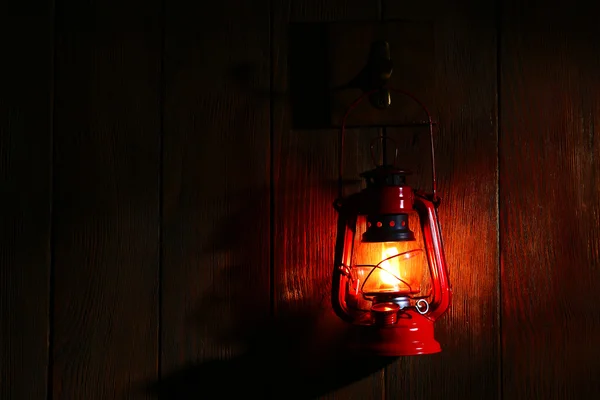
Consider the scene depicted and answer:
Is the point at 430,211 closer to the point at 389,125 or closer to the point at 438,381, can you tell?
the point at 389,125

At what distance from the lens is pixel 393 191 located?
2.87 feet

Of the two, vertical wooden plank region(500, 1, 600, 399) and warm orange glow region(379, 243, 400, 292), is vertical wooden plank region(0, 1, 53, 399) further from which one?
vertical wooden plank region(500, 1, 600, 399)

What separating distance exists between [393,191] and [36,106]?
1.98 feet

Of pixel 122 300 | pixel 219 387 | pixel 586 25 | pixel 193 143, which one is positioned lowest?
pixel 219 387

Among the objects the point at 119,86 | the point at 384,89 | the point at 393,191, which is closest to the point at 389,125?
the point at 384,89

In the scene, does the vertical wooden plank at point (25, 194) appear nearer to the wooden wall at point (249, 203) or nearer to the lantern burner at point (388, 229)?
the wooden wall at point (249, 203)

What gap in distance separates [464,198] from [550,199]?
0.14 m

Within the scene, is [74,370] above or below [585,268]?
below

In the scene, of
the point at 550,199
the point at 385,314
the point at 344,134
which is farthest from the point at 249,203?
the point at 550,199

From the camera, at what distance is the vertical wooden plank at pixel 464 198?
983 mm

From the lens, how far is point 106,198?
1.01 meters

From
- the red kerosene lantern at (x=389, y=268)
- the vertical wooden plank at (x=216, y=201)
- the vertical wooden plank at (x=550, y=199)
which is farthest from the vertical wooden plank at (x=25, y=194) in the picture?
the vertical wooden plank at (x=550, y=199)

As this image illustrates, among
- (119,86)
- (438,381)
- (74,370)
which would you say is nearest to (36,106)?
(119,86)

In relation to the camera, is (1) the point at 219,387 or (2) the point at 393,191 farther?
(1) the point at 219,387
